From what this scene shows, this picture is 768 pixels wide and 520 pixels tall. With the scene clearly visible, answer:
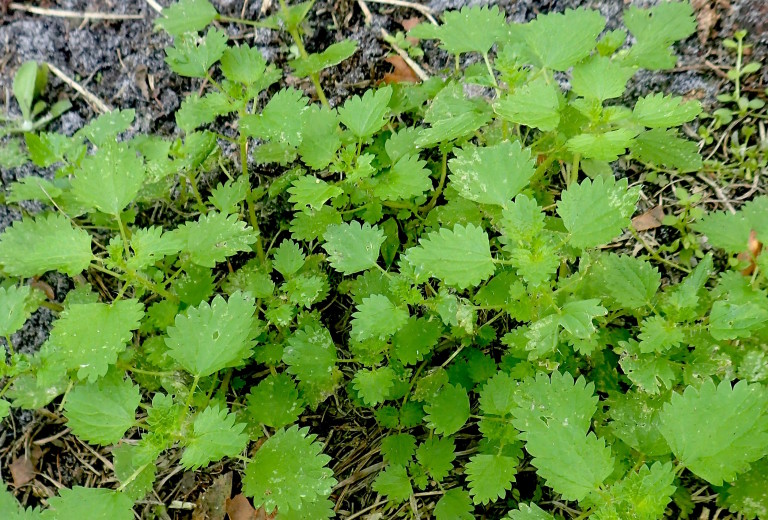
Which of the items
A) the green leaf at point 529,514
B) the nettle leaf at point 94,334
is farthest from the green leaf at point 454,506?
the nettle leaf at point 94,334

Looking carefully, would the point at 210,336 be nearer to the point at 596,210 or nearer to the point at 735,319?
the point at 596,210

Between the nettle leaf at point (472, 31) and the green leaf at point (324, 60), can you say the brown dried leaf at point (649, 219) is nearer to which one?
the nettle leaf at point (472, 31)

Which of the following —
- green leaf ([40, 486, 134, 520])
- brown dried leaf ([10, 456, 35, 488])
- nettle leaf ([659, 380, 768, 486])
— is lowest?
brown dried leaf ([10, 456, 35, 488])

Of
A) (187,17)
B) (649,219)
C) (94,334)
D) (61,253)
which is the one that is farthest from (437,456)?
(187,17)

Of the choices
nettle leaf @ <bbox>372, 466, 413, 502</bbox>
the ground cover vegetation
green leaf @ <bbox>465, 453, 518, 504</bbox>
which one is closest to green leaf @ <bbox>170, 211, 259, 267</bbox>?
the ground cover vegetation

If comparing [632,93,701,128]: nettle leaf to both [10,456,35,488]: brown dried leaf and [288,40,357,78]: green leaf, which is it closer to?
[288,40,357,78]: green leaf

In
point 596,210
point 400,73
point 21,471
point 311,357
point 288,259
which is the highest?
point 400,73
